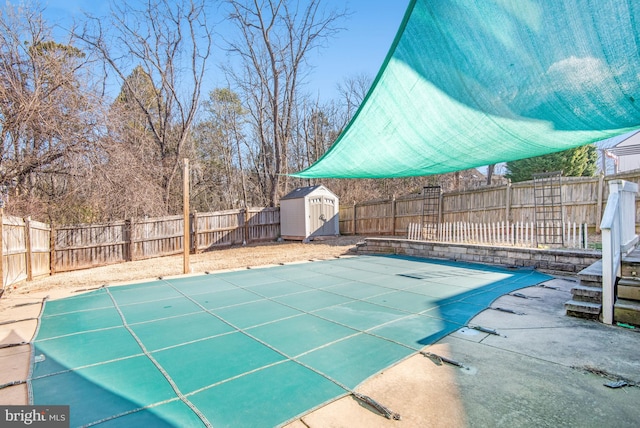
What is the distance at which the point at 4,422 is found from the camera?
62.4 inches

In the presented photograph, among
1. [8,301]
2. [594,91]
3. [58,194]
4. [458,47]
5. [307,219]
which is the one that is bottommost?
[8,301]

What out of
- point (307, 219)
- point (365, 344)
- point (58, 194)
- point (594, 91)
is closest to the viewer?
point (365, 344)

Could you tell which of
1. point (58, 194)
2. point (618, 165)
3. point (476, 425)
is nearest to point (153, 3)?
point (58, 194)

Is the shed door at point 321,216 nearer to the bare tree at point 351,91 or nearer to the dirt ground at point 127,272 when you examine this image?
the dirt ground at point 127,272

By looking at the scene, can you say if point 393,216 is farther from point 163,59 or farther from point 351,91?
point 163,59

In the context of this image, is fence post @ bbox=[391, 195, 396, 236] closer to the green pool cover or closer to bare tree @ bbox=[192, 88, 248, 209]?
the green pool cover

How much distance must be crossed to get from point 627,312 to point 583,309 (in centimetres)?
29

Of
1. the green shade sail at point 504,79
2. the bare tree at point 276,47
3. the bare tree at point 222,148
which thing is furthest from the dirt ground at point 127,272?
the bare tree at point 222,148

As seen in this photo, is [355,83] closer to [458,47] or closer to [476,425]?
[458,47]

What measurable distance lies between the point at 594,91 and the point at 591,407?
7.63ft

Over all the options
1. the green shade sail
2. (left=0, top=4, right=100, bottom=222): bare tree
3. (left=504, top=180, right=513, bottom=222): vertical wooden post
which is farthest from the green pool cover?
(left=504, top=180, right=513, bottom=222): vertical wooden post

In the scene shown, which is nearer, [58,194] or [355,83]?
[58,194]

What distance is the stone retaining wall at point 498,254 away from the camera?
501 cm

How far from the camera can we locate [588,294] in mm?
2924
